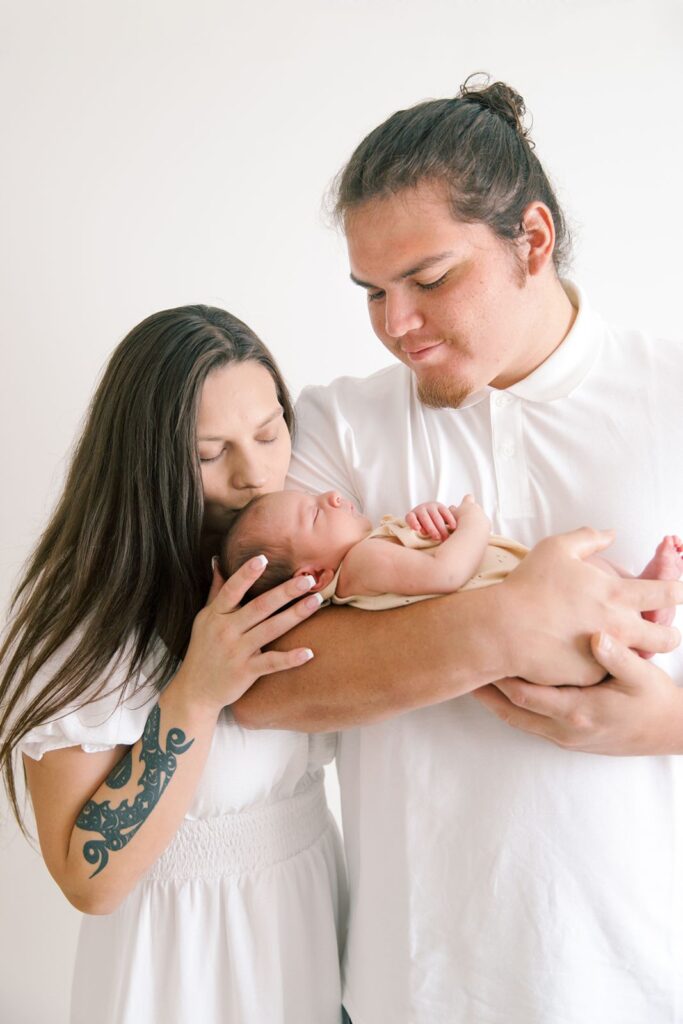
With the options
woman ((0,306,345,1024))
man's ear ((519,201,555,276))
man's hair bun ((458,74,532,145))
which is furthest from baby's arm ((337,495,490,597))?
man's hair bun ((458,74,532,145))

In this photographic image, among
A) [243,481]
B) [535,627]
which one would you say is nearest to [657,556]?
[535,627]

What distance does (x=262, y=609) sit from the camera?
1606 millimetres

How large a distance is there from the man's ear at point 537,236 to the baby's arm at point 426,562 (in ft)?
1.58

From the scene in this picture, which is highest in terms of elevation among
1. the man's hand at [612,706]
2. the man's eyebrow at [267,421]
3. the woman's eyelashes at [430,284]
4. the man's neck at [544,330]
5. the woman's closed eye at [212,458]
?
the woman's eyelashes at [430,284]

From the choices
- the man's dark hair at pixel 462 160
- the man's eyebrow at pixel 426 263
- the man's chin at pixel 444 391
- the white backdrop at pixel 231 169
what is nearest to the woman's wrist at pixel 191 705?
the man's chin at pixel 444 391

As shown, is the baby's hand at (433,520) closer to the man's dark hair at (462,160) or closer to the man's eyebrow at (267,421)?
the man's eyebrow at (267,421)

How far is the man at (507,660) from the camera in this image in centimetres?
146

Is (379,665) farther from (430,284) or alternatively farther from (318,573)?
(430,284)

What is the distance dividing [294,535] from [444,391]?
37 centimetres

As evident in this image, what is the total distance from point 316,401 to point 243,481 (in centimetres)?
33

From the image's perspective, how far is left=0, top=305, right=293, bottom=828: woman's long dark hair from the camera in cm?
170

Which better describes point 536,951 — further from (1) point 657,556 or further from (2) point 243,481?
(2) point 243,481

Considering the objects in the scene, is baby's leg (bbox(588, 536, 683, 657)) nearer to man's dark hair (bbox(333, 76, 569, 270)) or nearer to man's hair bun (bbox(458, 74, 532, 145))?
man's dark hair (bbox(333, 76, 569, 270))

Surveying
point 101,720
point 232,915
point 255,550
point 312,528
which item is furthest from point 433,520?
point 232,915
